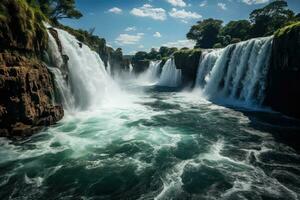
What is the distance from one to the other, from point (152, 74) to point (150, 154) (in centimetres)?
5442

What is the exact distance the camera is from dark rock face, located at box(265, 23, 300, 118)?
16578 mm

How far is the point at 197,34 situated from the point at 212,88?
48393 mm

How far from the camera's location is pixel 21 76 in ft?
40.4

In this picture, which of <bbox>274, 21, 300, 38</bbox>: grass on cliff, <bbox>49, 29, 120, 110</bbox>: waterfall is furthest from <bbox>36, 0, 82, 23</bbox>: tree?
<bbox>274, 21, 300, 38</bbox>: grass on cliff

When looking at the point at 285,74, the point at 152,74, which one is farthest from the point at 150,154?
the point at 152,74

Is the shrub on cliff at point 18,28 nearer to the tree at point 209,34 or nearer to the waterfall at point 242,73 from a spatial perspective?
the waterfall at point 242,73

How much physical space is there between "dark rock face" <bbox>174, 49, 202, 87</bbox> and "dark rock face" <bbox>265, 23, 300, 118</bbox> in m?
18.6

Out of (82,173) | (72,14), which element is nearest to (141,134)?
(82,173)

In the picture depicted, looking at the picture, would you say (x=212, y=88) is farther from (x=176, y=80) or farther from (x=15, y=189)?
(x=15, y=189)

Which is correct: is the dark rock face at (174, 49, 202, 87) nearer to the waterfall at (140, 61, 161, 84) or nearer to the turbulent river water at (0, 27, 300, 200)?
the waterfall at (140, 61, 161, 84)

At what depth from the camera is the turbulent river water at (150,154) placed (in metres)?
7.82

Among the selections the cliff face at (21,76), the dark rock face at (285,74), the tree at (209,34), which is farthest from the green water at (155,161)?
the tree at (209,34)

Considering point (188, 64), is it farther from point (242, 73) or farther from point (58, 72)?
point (58, 72)

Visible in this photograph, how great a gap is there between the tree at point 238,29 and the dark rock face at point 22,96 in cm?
5384
